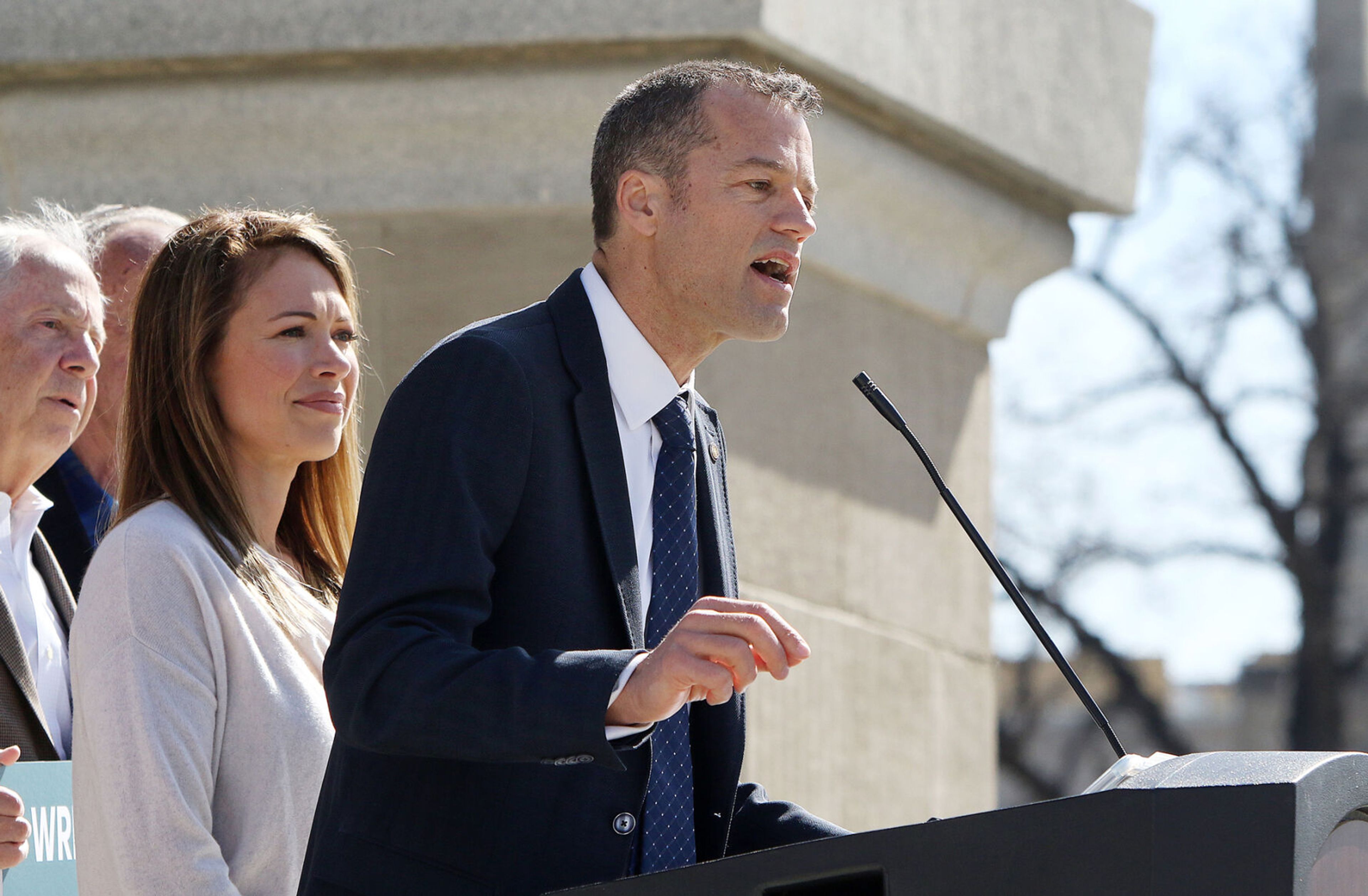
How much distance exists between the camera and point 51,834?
263cm

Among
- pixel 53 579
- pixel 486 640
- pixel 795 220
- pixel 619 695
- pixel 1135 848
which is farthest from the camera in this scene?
pixel 53 579

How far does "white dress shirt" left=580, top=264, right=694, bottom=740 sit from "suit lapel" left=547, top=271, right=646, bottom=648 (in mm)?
26

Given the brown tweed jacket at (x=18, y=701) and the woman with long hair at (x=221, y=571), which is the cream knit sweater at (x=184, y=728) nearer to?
the woman with long hair at (x=221, y=571)

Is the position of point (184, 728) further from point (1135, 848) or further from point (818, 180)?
point (818, 180)

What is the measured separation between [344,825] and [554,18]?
212 centimetres

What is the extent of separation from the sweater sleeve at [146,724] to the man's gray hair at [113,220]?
43.7 inches

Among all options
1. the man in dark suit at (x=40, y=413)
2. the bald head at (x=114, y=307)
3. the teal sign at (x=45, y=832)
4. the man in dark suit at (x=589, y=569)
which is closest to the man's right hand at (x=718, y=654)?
the man in dark suit at (x=589, y=569)

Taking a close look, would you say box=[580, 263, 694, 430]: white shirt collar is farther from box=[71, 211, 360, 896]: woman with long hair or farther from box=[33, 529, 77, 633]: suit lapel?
box=[33, 529, 77, 633]: suit lapel

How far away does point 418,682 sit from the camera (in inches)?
71.4

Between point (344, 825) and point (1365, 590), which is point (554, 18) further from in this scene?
point (1365, 590)

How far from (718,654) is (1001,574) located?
26.3 inches

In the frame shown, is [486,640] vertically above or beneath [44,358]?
beneath

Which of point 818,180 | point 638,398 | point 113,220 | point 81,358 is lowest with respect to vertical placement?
point 638,398

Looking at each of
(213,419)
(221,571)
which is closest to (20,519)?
(213,419)
